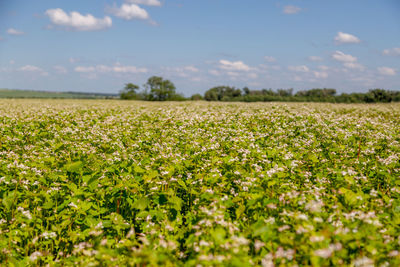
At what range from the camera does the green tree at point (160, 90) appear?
12838cm

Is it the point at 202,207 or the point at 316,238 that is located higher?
the point at 316,238

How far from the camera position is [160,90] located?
12838 centimetres

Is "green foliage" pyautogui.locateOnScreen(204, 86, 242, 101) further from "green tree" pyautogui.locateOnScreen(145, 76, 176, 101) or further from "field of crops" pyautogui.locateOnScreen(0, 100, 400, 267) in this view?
"field of crops" pyautogui.locateOnScreen(0, 100, 400, 267)

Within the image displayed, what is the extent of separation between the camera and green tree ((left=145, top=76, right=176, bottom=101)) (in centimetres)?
12838

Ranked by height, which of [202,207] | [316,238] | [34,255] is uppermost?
[316,238]

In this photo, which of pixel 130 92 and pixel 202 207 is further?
pixel 130 92

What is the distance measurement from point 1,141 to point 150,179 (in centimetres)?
946

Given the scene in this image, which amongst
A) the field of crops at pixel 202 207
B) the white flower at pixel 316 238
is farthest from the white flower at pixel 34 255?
the white flower at pixel 316 238

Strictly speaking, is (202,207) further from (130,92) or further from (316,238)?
(130,92)

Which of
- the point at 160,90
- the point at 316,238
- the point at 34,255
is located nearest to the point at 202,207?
the point at 316,238

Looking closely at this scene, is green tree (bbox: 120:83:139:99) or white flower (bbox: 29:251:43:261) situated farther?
green tree (bbox: 120:83:139:99)

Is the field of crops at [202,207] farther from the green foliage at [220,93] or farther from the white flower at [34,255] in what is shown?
the green foliage at [220,93]

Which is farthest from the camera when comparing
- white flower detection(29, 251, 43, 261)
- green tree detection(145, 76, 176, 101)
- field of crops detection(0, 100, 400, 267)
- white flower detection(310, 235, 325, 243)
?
green tree detection(145, 76, 176, 101)

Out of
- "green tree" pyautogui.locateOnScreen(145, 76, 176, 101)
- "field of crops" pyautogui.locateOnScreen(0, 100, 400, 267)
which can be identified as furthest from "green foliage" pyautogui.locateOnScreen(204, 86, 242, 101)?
"field of crops" pyautogui.locateOnScreen(0, 100, 400, 267)
